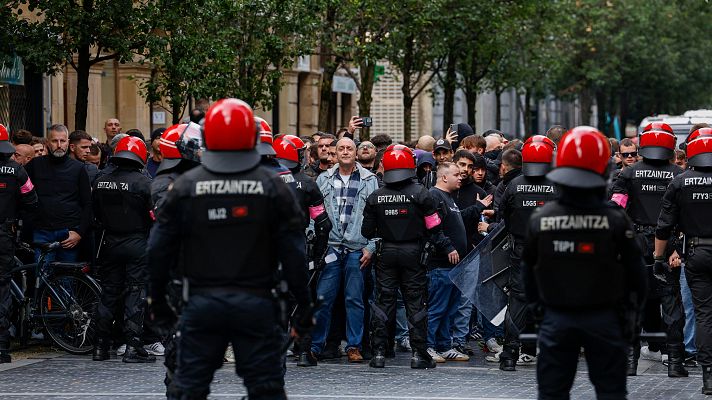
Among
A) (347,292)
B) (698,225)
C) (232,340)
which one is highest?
(698,225)

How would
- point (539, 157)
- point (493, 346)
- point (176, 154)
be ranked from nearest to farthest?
point (176, 154) < point (539, 157) < point (493, 346)

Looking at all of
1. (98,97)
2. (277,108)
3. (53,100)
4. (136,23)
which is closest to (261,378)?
(136,23)

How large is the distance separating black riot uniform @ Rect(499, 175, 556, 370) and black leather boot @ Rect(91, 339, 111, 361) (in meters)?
3.40

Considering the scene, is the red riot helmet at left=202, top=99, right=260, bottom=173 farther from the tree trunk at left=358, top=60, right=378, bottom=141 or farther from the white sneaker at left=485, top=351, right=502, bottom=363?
the tree trunk at left=358, top=60, right=378, bottom=141

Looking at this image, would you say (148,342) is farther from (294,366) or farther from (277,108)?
(277,108)

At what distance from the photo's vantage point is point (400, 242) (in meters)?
13.0

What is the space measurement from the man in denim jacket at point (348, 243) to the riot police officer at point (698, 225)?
2.87 m

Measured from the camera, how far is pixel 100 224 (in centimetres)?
1416

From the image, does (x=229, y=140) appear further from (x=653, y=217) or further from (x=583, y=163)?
(x=653, y=217)

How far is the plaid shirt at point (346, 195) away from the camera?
13.6m

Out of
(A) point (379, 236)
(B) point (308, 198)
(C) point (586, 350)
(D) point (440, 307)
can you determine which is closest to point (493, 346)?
(D) point (440, 307)

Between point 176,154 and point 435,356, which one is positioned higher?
point 176,154

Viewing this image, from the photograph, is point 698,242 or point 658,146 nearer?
point 698,242

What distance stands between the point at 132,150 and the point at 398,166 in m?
2.28
